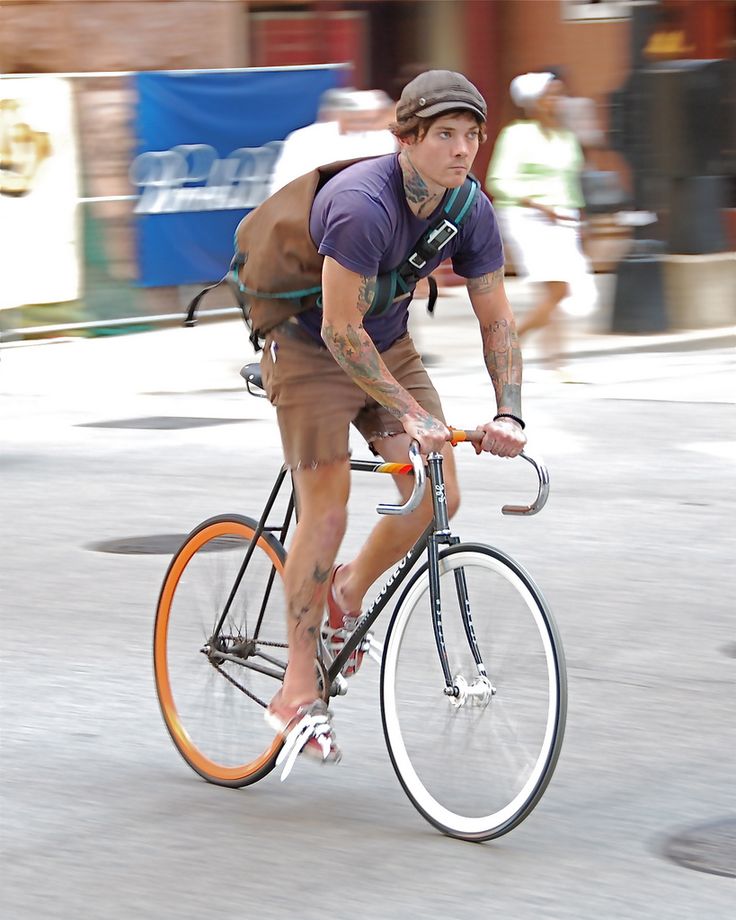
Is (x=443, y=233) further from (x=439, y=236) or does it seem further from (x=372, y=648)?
(x=372, y=648)

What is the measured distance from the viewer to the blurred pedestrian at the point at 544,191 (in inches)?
509

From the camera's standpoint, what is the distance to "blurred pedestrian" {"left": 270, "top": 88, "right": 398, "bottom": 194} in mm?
11656

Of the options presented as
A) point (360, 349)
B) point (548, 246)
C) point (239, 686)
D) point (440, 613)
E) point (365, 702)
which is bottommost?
point (548, 246)

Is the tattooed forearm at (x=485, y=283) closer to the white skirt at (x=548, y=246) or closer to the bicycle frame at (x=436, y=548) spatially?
the bicycle frame at (x=436, y=548)

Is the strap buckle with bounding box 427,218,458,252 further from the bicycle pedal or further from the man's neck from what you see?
the bicycle pedal

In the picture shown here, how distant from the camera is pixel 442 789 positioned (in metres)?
4.78

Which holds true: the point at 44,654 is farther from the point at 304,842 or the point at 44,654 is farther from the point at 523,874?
the point at 523,874

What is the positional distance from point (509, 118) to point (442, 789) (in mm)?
18370

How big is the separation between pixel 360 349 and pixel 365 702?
1.72 meters

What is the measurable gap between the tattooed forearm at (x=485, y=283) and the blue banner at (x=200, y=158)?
1234 cm

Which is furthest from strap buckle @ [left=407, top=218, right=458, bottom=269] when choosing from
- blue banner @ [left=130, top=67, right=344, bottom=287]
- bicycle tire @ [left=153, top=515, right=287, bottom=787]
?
blue banner @ [left=130, top=67, right=344, bottom=287]

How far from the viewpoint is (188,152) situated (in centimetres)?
1733

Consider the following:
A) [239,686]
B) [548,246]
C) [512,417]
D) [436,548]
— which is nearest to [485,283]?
[512,417]

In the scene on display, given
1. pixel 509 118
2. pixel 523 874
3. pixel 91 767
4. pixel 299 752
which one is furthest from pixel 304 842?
pixel 509 118
